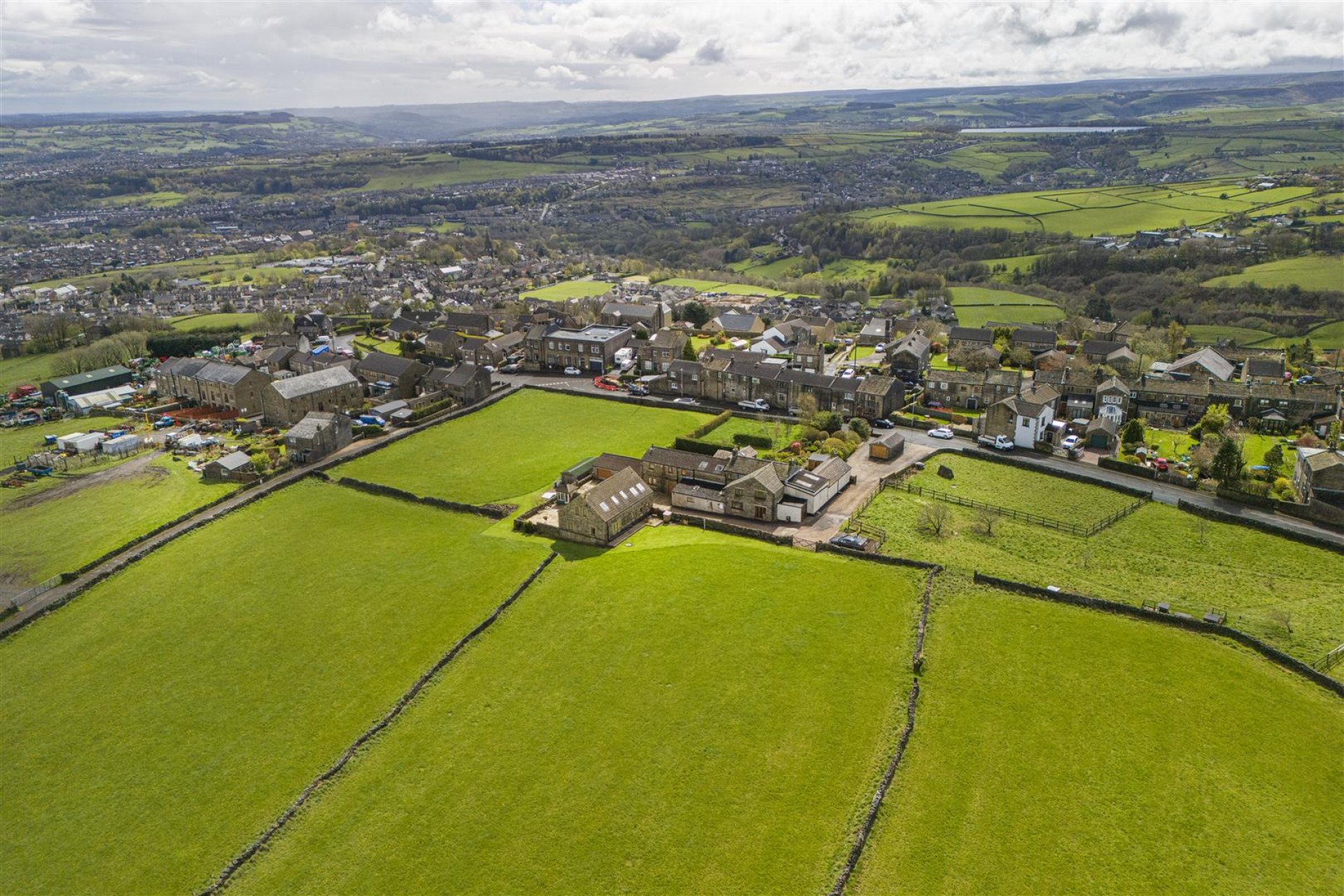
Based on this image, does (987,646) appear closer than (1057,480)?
Yes

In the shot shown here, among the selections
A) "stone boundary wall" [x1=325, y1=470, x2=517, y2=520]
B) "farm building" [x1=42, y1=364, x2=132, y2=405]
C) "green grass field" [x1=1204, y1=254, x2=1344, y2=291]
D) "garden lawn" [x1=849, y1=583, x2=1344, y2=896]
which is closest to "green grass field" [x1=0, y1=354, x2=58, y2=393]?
"farm building" [x1=42, y1=364, x2=132, y2=405]

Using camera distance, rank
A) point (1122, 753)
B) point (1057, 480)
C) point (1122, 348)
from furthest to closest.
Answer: point (1122, 348), point (1057, 480), point (1122, 753)

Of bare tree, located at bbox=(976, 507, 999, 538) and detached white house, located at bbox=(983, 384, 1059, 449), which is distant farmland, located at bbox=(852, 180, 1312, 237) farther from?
bare tree, located at bbox=(976, 507, 999, 538)

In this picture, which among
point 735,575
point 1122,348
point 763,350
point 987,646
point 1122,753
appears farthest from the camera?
point 763,350

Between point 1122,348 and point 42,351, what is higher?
point 1122,348

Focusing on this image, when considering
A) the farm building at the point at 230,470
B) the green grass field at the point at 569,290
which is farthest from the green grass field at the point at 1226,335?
the farm building at the point at 230,470

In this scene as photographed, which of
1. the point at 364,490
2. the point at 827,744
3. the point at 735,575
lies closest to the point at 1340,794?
the point at 827,744

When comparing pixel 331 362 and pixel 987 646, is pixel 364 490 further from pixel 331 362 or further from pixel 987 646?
pixel 987 646
